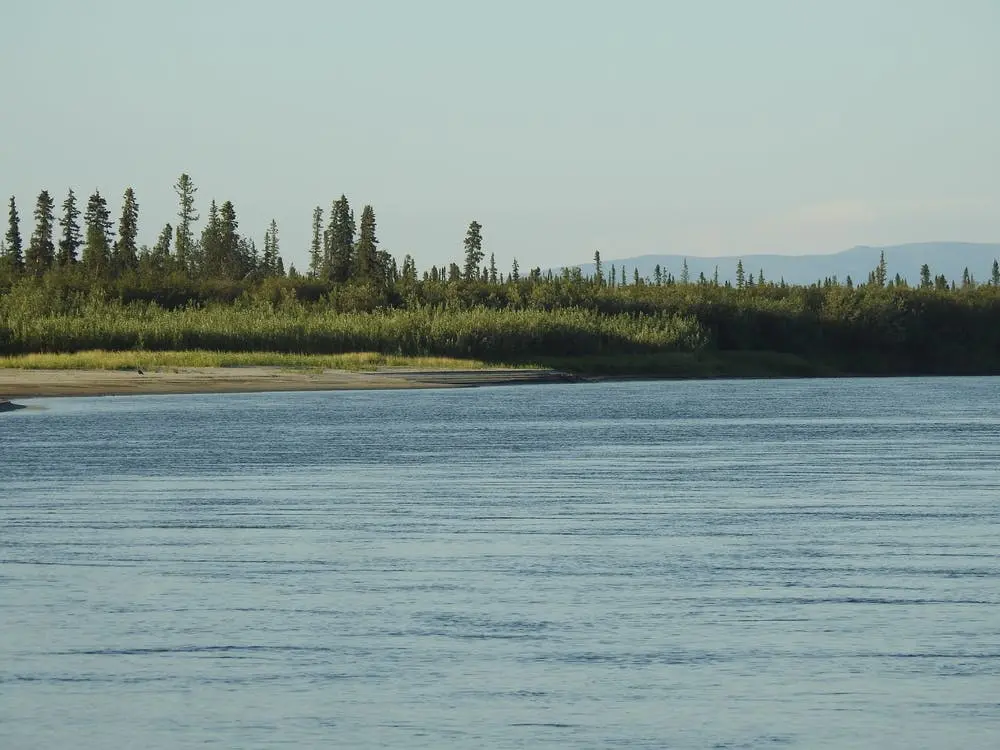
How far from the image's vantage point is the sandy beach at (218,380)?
6694 centimetres

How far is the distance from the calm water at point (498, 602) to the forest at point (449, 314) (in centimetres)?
6371

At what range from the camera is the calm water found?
1032cm

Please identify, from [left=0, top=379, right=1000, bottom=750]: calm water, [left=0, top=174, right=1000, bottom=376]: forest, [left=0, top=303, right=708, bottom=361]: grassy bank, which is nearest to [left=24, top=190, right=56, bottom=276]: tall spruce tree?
[left=0, top=174, right=1000, bottom=376]: forest

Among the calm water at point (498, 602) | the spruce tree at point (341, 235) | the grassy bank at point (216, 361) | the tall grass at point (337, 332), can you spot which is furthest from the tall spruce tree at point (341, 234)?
the calm water at point (498, 602)

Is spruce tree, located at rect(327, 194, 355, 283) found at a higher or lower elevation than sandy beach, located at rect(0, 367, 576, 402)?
higher

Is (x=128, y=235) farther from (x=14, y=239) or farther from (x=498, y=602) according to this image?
(x=498, y=602)

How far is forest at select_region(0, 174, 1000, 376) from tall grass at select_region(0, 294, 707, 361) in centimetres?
14

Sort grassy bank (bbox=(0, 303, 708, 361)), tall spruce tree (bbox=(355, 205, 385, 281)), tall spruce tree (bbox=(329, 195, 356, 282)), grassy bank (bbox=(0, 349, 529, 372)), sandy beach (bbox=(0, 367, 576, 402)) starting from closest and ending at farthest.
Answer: sandy beach (bbox=(0, 367, 576, 402)) → grassy bank (bbox=(0, 349, 529, 372)) → grassy bank (bbox=(0, 303, 708, 361)) → tall spruce tree (bbox=(355, 205, 385, 281)) → tall spruce tree (bbox=(329, 195, 356, 282))

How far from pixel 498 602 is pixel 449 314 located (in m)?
96.4

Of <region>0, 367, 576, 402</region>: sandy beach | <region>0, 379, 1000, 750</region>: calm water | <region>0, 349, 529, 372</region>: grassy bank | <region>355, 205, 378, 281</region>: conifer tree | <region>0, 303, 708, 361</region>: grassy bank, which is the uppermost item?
<region>355, 205, 378, 281</region>: conifer tree

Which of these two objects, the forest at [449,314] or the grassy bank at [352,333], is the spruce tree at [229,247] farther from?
the grassy bank at [352,333]

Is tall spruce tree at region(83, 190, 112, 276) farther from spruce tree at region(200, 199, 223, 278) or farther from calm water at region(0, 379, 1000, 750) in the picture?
calm water at region(0, 379, 1000, 750)

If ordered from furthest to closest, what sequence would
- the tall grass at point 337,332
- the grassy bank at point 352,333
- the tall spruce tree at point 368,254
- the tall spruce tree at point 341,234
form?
the tall spruce tree at point 341,234 → the tall spruce tree at point 368,254 → the tall grass at point 337,332 → the grassy bank at point 352,333

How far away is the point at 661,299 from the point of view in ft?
457
